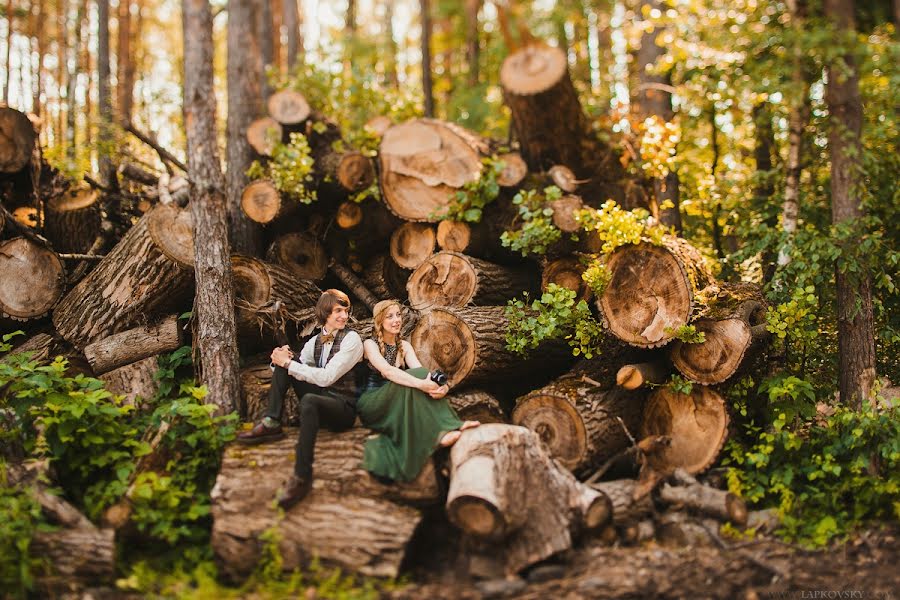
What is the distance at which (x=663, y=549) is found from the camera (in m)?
4.52

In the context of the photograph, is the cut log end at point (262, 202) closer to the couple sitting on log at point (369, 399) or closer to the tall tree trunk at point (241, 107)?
the tall tree trunk at point (241, 107)

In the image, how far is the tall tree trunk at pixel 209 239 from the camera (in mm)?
5699

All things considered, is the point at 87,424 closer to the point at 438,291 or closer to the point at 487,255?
the point at 438,291

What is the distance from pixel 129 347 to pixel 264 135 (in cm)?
297

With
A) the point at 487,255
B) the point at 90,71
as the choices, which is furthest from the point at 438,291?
the point at 90,71

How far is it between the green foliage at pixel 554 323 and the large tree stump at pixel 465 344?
13 cm

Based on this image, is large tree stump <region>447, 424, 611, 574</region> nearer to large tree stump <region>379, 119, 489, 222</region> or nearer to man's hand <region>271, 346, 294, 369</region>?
man's hand <region>271, 346, 294, 369</region>

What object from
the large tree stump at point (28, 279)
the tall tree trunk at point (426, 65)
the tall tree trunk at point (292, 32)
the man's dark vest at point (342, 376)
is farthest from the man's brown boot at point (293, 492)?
the tall tree trunk at point (292, 32)

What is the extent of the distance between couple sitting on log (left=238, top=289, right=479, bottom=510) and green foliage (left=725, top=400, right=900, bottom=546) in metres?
2.15

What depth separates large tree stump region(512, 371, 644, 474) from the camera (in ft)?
17.5

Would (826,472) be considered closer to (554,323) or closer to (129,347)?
(554,323)

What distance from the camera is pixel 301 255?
7582 mm

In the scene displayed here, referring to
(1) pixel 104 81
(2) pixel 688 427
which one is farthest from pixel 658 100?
(1) pixel 104 81

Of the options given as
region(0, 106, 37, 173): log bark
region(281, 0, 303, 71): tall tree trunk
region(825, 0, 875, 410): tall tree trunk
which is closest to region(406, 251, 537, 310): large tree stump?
region(825, 0, 875, 410): tall tree trunk
